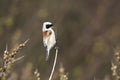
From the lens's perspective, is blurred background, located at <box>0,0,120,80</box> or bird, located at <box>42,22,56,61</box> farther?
blurred background, located at <box>0,0,120,80</box>

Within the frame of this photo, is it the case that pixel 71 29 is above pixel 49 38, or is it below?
below

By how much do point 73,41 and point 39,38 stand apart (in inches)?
21.1

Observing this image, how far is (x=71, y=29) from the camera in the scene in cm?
1127

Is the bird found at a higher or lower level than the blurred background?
higher

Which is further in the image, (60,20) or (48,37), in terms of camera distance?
(60,20)


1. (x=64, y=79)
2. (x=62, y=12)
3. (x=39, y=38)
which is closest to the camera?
(x=64, y=79)

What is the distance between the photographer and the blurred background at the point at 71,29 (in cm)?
1005

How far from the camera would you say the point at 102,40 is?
10.9 m

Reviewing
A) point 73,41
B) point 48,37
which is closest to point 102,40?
point 73,41

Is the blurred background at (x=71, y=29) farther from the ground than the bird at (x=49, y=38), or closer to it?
closer to it

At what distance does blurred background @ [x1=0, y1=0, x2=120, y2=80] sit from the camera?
10.1 metres

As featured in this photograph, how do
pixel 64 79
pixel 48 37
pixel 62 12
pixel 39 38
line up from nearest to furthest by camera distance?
pixel 64 79
pixel 48 37
pixel 39 38
pixel 62 12

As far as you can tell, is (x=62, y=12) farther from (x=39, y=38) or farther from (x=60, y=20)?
(x=39, y=38)

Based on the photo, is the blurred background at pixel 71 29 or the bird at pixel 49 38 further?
the blurred background at pixel 71 29
